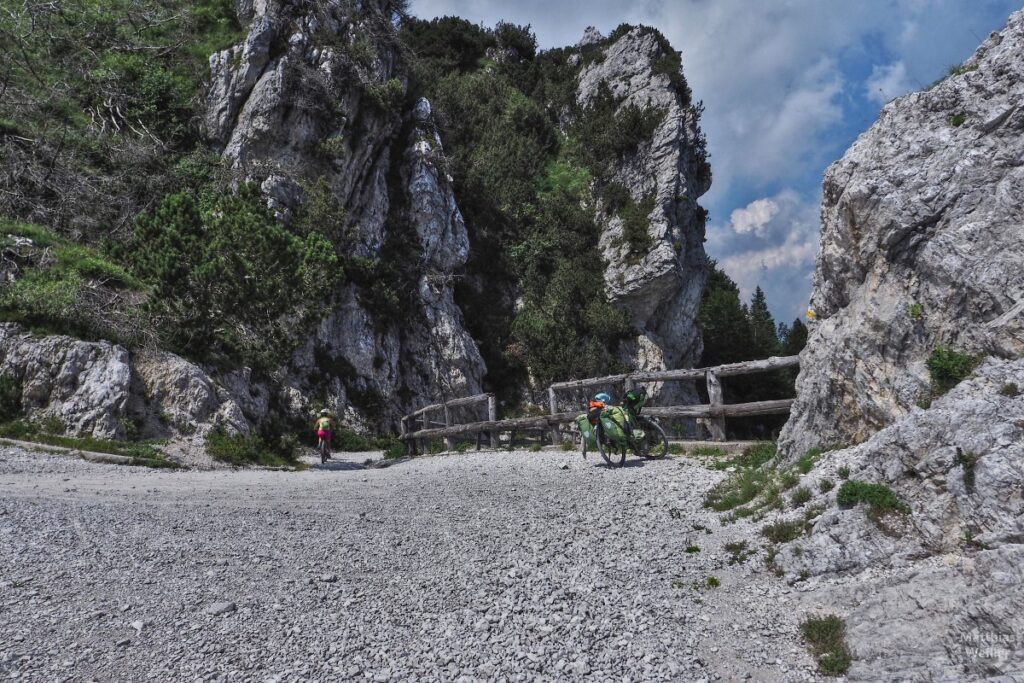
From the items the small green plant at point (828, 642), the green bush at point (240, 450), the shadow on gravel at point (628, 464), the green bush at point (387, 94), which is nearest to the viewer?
the small green plant at point (828, 642)

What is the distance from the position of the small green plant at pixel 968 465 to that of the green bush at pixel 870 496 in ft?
1.83

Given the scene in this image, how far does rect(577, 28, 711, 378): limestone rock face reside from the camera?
33875 mm

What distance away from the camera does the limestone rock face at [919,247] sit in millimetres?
6207

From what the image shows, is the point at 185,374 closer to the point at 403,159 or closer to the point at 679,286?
the point at 403,159

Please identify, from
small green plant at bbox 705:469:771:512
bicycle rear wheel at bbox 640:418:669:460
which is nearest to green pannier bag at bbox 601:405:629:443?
bicycle rear wheel at bbox 640:418:669:460

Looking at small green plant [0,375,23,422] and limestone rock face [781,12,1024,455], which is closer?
limestone rock face [781,12,1024,455]

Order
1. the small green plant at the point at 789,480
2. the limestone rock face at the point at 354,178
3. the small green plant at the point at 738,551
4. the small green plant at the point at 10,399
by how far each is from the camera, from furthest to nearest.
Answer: the limestone rock face at the point at 354,178, the small green plant at the point at 10,399, the small green plant at the point at 789,480, the small green plant at the point at 738,551

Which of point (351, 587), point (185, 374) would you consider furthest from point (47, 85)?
point (351, 587)

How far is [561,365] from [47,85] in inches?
1039

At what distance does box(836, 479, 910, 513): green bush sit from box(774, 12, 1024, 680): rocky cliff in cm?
1

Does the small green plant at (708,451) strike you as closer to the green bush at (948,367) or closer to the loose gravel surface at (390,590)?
the loose gravel surface at (390,590)

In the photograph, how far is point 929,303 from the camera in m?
6.72

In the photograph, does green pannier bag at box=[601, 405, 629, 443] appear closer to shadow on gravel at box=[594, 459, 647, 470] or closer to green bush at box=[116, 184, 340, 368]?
shadow on gravel at box=[594, 459, 647, 470]

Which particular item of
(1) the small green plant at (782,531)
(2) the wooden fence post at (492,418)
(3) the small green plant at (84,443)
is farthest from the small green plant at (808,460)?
(3) the small green plant at (84,443)
